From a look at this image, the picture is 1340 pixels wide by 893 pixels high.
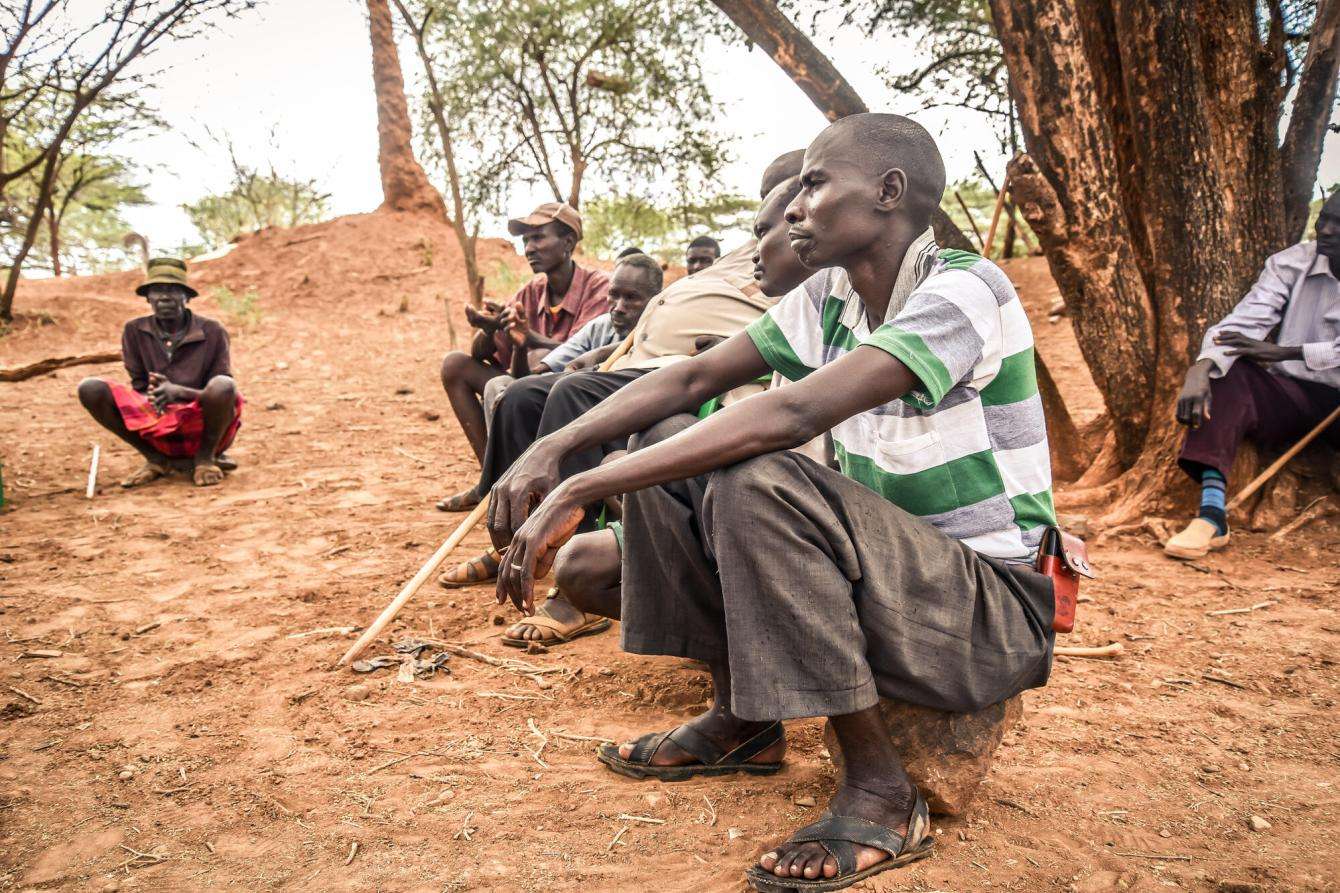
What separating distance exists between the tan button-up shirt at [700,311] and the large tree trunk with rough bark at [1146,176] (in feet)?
4.19

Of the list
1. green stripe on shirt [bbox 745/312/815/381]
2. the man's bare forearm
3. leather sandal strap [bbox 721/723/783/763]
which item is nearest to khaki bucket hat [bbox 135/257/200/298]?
the man's bare forearm

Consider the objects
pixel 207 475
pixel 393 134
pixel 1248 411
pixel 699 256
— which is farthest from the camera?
pixel 393 134

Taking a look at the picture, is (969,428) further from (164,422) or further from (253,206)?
(253,206)

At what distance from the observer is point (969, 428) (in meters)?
1.73

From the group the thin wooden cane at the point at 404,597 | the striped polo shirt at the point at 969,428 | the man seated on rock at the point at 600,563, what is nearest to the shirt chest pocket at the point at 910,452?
the striped polo shirt at the point at 969,428

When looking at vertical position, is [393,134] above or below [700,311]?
above

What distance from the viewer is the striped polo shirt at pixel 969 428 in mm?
1669

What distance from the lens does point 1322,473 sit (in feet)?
12.9

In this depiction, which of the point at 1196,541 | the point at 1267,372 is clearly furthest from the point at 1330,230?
the point at 1196,541

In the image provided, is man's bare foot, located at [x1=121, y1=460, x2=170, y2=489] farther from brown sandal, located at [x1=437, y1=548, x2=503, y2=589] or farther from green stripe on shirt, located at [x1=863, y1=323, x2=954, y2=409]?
green stripe on shirt, located at [x1=863, y1=323, x2=954, y2=409]

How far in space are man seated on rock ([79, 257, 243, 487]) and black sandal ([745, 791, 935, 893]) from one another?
4.74 m

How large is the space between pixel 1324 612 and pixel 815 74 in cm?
294

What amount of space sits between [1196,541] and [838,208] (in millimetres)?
2627

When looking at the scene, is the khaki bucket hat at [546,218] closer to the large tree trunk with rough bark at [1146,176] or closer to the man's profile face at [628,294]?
the man's profile face at [628,294]
